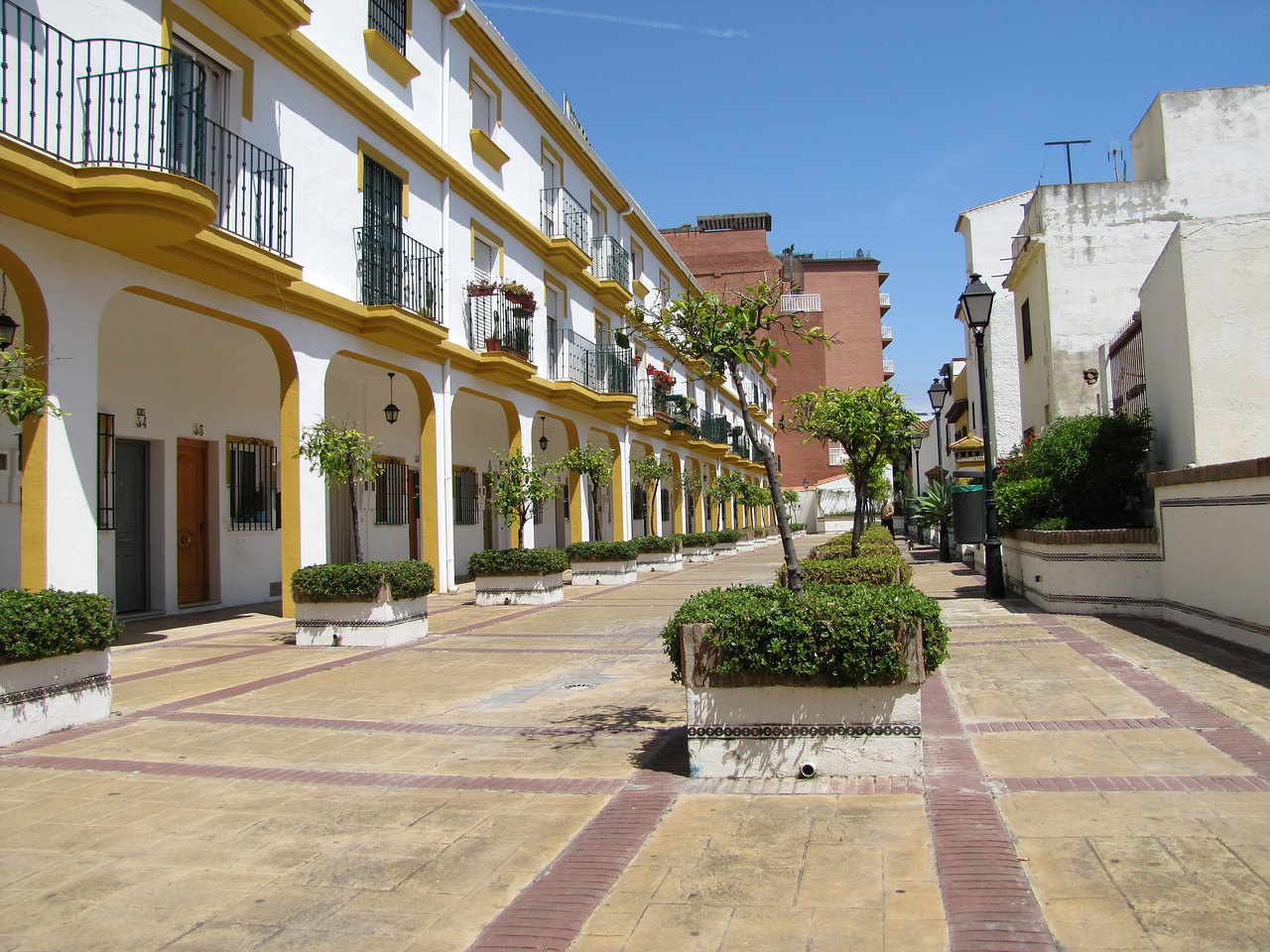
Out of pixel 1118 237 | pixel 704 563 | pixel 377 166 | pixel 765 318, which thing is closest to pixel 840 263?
pixel 704 563

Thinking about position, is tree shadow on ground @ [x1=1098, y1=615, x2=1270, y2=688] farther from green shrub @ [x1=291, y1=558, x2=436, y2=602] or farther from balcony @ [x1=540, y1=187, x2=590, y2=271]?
balcony @ [x1=540, y1=187, x2=590, y2=271]

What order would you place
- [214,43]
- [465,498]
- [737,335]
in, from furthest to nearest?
1. [465,498]
2. [214,43]
3. [737,335]

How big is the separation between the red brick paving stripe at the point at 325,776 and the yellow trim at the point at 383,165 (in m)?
10.2

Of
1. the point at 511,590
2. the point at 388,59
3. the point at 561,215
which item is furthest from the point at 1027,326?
the point at 388,59

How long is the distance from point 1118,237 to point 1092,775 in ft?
49.2

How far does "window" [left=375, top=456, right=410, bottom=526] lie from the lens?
60.6 feet

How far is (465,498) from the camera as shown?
21.8 m

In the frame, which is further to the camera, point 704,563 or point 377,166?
point 704,563

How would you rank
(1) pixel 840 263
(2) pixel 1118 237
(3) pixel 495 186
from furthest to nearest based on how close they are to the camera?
(1) pixel 840 263 → (3) pixel 495 186 → (2) pixel 1118 237

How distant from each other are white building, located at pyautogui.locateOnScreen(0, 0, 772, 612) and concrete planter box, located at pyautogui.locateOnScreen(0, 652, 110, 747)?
2.47 meters

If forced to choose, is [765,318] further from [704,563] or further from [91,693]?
[704,563]

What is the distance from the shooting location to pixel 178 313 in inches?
509

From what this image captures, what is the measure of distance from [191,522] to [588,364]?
11.1m

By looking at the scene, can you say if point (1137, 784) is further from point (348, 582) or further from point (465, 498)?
point (465, 498)
